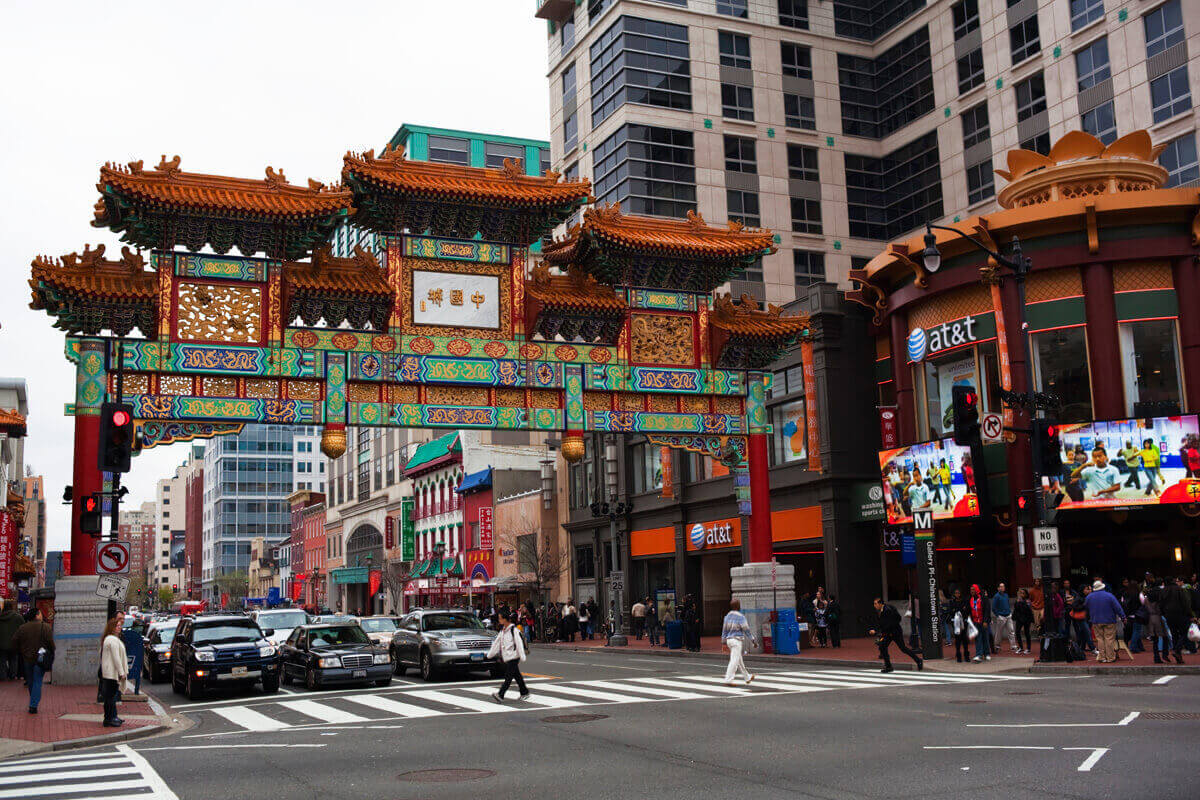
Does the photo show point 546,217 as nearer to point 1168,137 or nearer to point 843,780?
point 843,780

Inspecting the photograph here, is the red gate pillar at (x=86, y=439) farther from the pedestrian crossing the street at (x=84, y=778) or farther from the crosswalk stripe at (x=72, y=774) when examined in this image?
the crosswalk stripe at (x=72, y=774)

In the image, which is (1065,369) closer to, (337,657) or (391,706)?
(337,657)

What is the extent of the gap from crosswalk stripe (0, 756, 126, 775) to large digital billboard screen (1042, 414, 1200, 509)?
2449cm

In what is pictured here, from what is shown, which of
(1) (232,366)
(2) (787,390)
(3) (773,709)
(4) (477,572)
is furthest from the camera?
(4) (477,572)

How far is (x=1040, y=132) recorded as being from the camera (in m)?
49.4

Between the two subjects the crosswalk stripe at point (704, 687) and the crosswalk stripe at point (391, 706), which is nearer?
the crosswalk stripe at point (391, 706)

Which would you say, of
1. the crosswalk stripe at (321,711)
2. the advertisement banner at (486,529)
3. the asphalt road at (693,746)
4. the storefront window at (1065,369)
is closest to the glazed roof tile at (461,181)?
the asphalt road at (693,746)

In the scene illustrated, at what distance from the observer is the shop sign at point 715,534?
43.7m

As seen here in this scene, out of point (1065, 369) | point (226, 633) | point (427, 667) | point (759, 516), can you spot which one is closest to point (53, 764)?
point (226, 633)

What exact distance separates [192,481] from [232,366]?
18080 cm

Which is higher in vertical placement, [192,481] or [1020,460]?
[192,481]

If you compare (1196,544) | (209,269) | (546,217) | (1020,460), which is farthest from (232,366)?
(1196,544)

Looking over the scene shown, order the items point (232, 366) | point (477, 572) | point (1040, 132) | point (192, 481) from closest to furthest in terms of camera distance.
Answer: point (232, 366), point (1040, 132), point (477, 572), point (192, 481)

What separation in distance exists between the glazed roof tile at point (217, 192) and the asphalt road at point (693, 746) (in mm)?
11294
